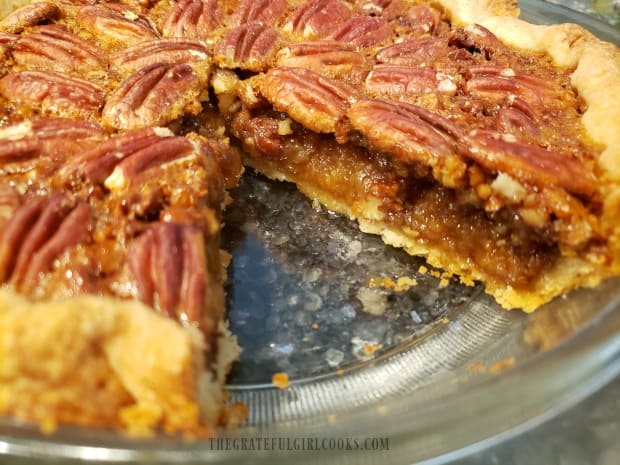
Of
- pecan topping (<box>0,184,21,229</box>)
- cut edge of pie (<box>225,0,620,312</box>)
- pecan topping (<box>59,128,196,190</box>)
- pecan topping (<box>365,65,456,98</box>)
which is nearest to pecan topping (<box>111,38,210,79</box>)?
cut edge of pie (<box>225,0,620,312</box>)

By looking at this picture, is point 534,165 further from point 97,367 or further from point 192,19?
point 192,19

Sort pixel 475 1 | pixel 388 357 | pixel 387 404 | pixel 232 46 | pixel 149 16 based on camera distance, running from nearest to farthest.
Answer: pixel 387 404 < pixel 388 357 < pixel 232 46 < pixel 149 16 < pixel 475 1

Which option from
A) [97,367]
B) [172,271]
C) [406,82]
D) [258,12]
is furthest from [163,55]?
[97,367]

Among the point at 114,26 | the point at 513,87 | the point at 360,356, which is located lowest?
the point at 360,356

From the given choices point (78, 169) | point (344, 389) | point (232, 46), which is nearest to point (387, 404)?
point (344, 389)

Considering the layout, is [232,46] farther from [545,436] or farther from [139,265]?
[545,436]

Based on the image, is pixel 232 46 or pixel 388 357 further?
pixel 232 46
